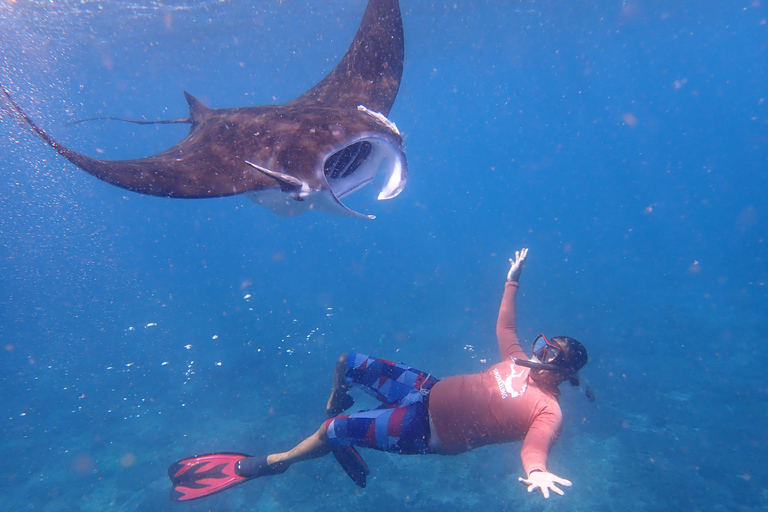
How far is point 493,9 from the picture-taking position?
2017 cm

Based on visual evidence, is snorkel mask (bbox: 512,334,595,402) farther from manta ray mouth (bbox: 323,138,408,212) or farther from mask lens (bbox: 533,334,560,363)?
manta ray mouth (bbox: 323,138,408,212)

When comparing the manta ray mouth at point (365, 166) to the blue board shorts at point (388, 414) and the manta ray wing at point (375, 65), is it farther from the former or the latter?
the blue board shorts at point (388, 414)

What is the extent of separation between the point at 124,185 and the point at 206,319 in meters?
18.0

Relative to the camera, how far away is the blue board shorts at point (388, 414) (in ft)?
13.3

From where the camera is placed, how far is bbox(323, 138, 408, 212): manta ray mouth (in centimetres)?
355

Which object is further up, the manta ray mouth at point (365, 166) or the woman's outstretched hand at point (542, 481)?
the manta ray mouth at point (365, 166)

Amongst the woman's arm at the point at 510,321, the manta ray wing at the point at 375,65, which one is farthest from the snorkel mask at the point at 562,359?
the manta ray wing at the point at 375,65

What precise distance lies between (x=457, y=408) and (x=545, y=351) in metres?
1.14

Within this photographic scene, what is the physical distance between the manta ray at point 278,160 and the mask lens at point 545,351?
91.8 inches

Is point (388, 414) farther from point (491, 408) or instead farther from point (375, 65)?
point (375, 65)

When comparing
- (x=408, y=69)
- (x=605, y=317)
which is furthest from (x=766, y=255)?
(x=408, y=69)

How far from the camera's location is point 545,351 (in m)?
3.83

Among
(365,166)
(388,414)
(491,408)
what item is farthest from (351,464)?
(365,166)

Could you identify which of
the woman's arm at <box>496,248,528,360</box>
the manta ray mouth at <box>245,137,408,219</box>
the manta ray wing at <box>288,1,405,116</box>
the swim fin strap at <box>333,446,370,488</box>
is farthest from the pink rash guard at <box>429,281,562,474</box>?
the manta ray wing at <box>288,1,405,116</box>
